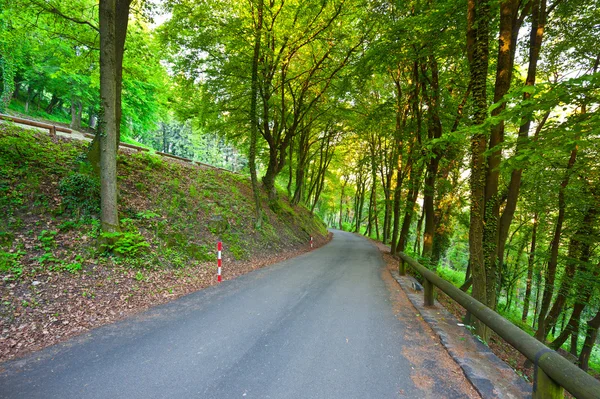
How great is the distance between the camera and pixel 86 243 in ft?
19.6

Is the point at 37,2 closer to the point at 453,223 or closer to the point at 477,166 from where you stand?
the point at 477,166

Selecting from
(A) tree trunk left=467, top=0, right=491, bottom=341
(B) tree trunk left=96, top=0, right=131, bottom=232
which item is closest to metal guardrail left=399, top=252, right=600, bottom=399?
(A) tree trunk left=467, top=0, right=491, bottom=341

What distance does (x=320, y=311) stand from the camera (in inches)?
203

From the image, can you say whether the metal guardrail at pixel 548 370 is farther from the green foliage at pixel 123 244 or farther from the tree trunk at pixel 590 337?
the tree trunk at pixel 590 337

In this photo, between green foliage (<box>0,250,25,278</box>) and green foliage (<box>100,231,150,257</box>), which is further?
green foliage (<box>100,231,150,257</box>)

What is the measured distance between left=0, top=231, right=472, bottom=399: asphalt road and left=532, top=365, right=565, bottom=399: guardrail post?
35.3 inches

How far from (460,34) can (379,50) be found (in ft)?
6.90

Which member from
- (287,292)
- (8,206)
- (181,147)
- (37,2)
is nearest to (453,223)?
(287,292)

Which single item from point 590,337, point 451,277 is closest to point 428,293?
point 590,337

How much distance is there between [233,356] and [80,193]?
21.3ft

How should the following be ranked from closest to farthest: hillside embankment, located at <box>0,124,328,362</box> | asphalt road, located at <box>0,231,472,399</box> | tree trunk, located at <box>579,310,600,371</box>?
asphalt road, located at <box>0,231,472,399</box>
hillside embankment, located at <box>0,124,328,362</box>
tree trunk, located at <box>579,310,600,371</box>

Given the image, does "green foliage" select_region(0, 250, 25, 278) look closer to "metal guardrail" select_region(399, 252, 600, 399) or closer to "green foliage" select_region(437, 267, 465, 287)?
"metal guardrail" select_region(399, 252, 600, 399)

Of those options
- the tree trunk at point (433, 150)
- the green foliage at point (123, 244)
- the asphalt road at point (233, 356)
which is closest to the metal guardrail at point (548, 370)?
the asphalt road at point (233, 356)

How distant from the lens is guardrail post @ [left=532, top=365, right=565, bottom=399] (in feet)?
8.05
